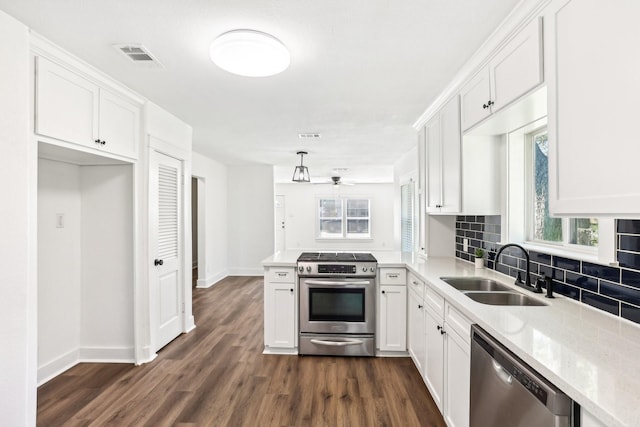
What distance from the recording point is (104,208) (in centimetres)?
291

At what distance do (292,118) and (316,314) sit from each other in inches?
81.2

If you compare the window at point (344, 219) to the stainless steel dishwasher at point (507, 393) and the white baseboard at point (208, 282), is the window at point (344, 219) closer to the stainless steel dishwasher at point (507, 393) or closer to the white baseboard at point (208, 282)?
the white baseboard at point (208, 282)

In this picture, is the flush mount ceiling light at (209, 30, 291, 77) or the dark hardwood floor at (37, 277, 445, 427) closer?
the flush mount ceiling light at (209, 30, 291, 77)

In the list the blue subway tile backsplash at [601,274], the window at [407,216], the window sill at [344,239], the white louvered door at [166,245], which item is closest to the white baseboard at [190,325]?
the white louvered door at [166,245]

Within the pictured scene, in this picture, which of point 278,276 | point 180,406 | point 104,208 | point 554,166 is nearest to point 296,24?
point 554,166

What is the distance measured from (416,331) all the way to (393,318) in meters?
0.36

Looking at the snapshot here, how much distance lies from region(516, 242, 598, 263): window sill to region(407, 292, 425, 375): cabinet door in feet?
3.01

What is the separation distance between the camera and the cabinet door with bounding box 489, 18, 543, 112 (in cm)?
146

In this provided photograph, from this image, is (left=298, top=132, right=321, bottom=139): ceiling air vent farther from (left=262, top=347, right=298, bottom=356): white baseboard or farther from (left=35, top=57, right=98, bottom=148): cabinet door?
(left=262, top=347, right=298, bottom=356): white baseboard

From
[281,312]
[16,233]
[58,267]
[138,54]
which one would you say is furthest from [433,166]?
[58,267]

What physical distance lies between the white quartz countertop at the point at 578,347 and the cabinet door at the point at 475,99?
1192 mm

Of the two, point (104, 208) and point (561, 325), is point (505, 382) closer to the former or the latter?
point (561, 325)

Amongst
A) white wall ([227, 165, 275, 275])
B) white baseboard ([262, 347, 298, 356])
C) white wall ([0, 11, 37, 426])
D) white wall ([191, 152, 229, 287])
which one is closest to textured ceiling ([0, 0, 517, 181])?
white wall ([0, 11, 37, 426])

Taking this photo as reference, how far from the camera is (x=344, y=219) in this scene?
9805 millimetres
